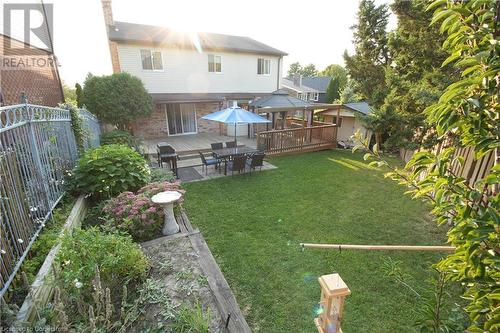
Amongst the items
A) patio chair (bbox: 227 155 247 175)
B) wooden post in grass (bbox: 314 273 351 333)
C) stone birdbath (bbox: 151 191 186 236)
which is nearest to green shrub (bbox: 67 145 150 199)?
stone birdbath (bbox: 151 191 186 236)

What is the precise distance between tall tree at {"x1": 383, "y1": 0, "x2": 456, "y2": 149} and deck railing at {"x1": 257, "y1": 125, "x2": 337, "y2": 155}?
5765 millimetres

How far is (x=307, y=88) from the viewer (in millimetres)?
37531

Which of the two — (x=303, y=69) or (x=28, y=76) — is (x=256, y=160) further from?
(x=303, y=69)

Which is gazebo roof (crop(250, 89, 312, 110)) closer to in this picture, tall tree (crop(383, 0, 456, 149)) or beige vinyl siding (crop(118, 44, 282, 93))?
beige vinyl siding (crop(118, 44, 282, 93))

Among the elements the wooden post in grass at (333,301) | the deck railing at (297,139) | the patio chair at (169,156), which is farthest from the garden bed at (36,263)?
the deck railing at (297,139)

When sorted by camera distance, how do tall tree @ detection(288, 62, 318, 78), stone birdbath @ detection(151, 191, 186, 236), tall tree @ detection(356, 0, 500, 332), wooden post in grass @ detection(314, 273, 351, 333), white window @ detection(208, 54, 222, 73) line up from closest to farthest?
tall tree @ detection(356, 0, 500, 332) < wooden post in grass @ detection(314, 273, 351, 333) < stone birdbath @ detection(151, 191, 186, 236) < white window @ detection(208, 54, 222, 73) < tall tree @ detection(288, 62, 318, 78)

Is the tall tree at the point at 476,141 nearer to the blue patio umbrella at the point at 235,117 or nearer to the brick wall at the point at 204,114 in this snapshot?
the blue patio umbrella at the point at 235,117

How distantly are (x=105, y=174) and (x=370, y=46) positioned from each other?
1321 cm

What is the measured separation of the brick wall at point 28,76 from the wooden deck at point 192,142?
4253 mm

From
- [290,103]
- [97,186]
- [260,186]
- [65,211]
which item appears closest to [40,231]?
[65,211]

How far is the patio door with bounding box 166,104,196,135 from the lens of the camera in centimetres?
1559

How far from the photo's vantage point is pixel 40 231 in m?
3.45

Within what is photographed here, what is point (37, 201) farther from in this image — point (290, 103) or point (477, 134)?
point (290, 103)

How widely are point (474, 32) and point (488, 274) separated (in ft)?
4.10
